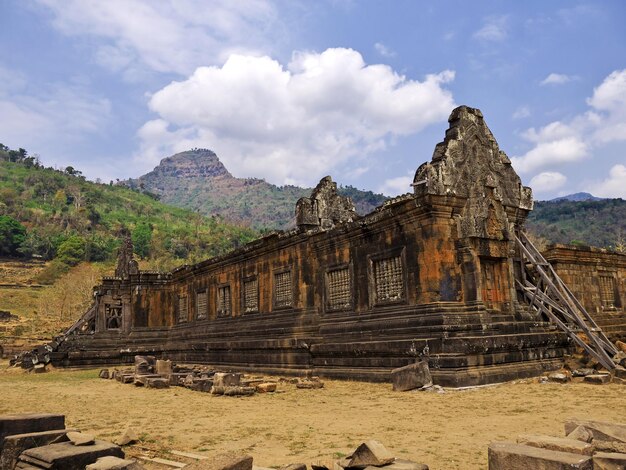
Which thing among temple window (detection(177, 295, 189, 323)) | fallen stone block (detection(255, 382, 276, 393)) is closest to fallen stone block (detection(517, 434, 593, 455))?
fallen stone block (detection(255, 382, 276, 393))

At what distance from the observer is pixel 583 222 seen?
91.9m

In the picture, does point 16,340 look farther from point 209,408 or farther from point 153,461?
point 153,461

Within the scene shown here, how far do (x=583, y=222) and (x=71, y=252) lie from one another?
8197 cm

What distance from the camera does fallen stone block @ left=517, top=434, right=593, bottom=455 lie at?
14.3 ft

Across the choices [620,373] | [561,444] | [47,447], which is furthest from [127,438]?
[620,373]

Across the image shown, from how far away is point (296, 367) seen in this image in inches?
595

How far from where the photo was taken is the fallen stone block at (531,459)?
393 cm

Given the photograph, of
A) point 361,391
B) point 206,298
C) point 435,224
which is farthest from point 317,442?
point 206,298

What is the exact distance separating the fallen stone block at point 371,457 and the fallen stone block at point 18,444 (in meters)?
3.45

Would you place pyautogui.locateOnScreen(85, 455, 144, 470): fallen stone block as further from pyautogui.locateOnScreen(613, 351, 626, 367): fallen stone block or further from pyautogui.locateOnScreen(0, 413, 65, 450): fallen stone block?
pyautogui.locateOnScreen(613, 351, 626, 367): fallen stone block

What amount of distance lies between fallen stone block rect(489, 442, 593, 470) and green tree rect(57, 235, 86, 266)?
70.6 meters

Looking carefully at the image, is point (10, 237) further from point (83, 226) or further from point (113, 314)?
point (113, 314)

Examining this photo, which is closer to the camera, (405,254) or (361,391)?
(361,391)

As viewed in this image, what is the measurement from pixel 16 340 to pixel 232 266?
1058 inches
